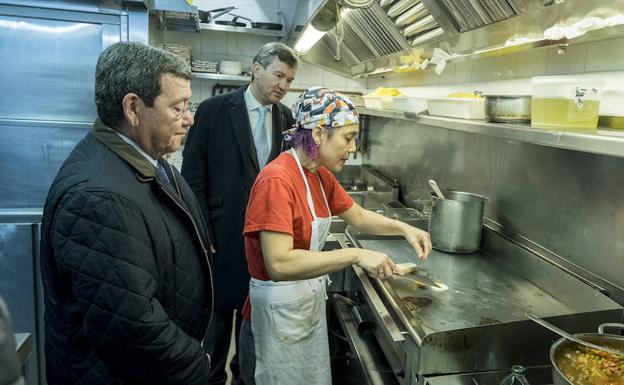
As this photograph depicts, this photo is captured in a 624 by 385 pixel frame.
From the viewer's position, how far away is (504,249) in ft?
6.49

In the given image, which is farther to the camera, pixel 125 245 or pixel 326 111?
pixel 326 111

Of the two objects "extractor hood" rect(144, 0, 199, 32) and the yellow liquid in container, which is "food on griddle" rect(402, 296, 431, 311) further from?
"extractor hood" rect(144, 0, 199, 32)

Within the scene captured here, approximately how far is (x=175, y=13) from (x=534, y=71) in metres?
2.29

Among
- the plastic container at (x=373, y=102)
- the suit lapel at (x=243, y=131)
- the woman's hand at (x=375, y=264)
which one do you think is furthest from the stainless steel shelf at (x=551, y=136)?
the plastic container at (x=373, y=102)

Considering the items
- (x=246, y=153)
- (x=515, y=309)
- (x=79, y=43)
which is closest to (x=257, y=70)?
(x=246, y=153)

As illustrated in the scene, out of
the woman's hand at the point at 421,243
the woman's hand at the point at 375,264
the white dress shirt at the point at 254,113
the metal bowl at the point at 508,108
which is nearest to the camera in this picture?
the metal bowl at the point at 508,108

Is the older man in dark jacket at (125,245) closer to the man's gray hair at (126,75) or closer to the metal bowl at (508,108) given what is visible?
the man's gray hair at (126,75)

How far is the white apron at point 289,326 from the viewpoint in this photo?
5.46 ft

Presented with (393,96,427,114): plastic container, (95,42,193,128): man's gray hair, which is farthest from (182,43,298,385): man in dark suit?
(95,42,193,128): man's gray hair

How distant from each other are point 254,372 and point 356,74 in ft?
9.87

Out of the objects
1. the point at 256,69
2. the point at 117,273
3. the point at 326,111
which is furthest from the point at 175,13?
the point at 117,273

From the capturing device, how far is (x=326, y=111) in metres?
1.60

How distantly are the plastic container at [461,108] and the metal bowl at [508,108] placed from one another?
0.14 metres

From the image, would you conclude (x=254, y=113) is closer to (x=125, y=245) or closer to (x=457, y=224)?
(x=457, y=224)
